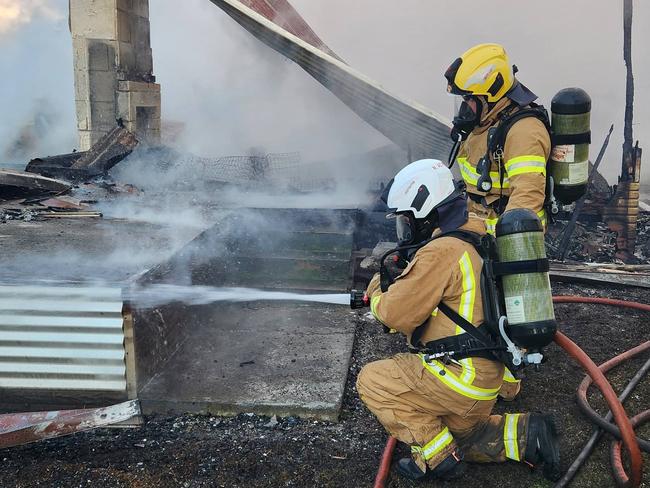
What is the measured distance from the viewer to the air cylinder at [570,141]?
370cm

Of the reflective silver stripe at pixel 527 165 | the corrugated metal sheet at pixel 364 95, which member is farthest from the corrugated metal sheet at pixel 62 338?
the corrugated metal sheet at pixel 364 95

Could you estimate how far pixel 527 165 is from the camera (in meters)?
3.61

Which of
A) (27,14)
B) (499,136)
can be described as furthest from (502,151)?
(27,14)

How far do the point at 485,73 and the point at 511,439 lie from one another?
2.24m

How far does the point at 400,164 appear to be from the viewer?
36.7 feet

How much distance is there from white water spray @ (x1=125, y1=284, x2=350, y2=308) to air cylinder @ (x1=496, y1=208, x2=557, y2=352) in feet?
4.31

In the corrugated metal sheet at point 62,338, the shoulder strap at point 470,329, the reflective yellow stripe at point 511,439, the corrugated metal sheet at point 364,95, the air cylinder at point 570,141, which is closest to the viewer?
the shoulder strap at point 470,329

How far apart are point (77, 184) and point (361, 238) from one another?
3533mm

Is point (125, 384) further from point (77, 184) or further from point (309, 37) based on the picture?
point (309, 37)

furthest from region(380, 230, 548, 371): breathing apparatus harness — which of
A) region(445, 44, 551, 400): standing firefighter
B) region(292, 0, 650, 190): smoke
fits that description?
region(292, 0, 650, 190): smoke

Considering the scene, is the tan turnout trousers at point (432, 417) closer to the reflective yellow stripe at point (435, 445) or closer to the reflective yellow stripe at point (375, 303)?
the reflective yellow stripe at point (435, 445)

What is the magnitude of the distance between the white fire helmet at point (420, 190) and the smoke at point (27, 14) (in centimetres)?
2402

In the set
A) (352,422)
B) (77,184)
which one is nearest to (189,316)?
(352,422)

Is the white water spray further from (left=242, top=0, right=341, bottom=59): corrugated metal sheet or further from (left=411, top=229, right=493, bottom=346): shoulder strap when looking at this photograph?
(left=242, top=0, right=341, bottom=59): corrugated metal sheet
